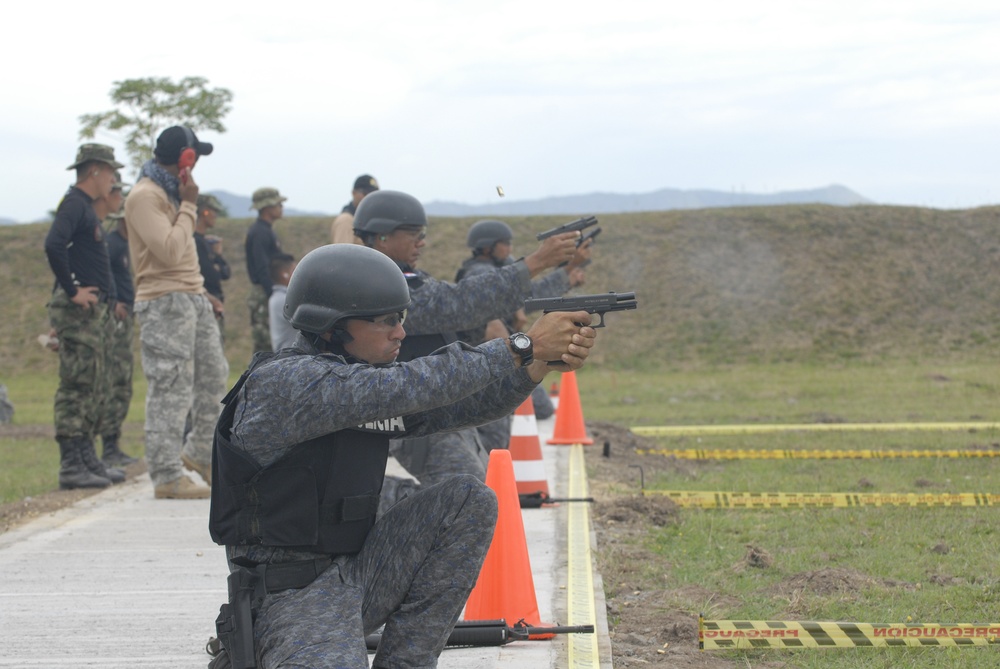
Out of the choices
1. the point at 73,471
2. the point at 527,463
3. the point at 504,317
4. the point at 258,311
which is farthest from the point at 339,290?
the point at 258,311

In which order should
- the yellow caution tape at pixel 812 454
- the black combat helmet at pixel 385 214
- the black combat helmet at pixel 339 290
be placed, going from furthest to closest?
1. the yellow caution tape at pixel 812 454
2. the black combat helmet at pixel 385 214
3. the black combat helmet at pixel 339 290

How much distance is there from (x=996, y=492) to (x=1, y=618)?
643cm

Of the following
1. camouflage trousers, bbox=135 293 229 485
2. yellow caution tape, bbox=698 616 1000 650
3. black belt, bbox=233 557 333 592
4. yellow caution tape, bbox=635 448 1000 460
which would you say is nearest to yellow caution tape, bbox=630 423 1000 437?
yellow caution tape, bbox=635 448 1000 460

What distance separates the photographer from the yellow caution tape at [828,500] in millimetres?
7742

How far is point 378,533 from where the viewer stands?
12.6ft

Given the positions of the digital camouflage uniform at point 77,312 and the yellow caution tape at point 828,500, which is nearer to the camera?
the yellow caution tape at point 828,500

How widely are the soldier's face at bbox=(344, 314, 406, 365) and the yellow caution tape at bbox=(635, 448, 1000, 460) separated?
730 centimetres

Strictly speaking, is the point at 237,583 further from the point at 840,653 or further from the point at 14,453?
the point at 14,453

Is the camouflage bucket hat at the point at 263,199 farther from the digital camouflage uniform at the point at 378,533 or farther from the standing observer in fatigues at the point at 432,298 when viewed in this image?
the digital camouflage uniform at the point at 378,533

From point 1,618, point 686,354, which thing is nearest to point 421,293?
point 1,618

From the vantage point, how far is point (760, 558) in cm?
609

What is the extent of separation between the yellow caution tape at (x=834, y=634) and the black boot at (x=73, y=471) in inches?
241

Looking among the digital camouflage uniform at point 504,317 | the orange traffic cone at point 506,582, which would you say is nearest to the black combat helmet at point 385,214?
the digital camouflage uniform at point 504,317

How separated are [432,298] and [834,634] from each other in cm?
252
